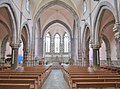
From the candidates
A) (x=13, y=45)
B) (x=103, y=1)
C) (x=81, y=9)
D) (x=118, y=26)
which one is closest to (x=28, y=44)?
(x=13, y=45)

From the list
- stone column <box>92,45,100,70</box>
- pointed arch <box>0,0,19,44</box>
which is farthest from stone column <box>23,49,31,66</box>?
stone column <box>92,45,100,70</box>

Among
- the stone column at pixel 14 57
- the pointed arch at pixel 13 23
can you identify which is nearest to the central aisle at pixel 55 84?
the stone column at pixel 14 57

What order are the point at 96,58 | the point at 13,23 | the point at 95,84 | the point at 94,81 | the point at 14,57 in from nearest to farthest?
the point at 95,84 → the point at 94,81 → the point at 13,23 → the point at 14,57 → the point at 96,58

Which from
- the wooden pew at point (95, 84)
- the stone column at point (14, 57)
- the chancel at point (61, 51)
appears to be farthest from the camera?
the stone column at point (14, 57)

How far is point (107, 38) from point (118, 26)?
1400 cm

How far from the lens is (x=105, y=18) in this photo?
15.8 m

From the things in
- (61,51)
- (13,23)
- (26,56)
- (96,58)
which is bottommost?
(96,58)

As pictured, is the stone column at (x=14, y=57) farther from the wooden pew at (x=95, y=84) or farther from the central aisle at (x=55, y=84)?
the wooden pew at (x=95, y=84)

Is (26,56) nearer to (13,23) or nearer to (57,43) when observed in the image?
(13,23)

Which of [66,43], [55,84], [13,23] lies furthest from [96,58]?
[66,43]

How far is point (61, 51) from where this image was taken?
3847 cm

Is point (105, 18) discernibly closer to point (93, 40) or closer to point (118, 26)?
point (93, 40)

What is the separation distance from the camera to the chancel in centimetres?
577

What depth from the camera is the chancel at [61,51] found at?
577cm
